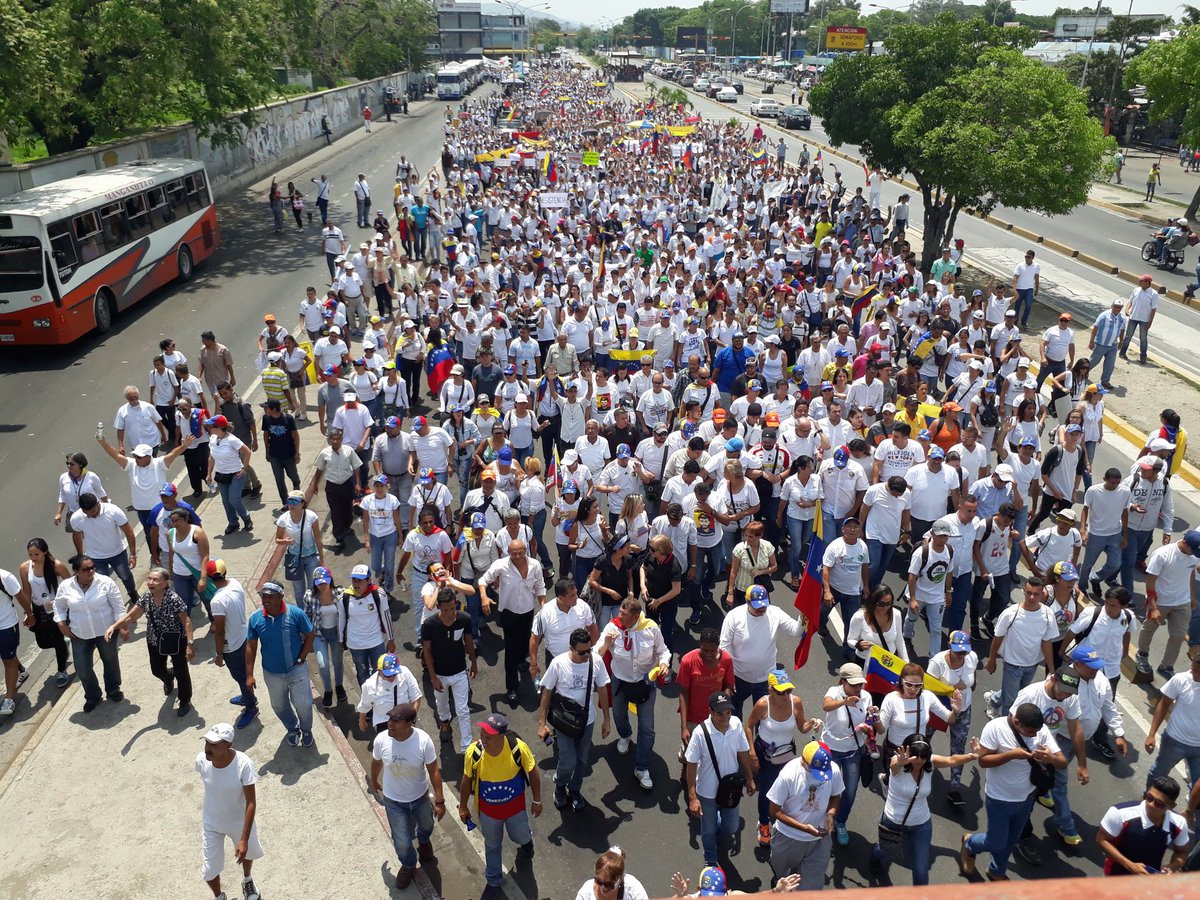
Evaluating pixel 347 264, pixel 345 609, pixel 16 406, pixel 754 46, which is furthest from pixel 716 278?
pixel 754 46

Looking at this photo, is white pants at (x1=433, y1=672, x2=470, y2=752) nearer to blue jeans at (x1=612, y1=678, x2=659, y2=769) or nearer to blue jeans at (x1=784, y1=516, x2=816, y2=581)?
blue jeans at (x1=612, y1=678, x2=659, y2=769)

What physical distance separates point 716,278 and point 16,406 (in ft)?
41.4

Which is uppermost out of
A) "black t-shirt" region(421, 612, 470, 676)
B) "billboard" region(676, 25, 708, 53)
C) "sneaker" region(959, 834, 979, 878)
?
"billboard" region(676, 25, 708, 53)

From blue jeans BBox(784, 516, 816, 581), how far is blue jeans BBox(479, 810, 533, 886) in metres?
4.88

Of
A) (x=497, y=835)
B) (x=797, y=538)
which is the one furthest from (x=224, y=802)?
(x=797, y=538)

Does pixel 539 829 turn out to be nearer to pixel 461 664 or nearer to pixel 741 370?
pixel 461 664

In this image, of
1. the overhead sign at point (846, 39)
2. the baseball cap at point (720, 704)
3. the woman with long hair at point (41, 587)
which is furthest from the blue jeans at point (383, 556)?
the overhead sign at point (846, 39)

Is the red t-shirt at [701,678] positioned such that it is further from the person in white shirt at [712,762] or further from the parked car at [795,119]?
the parked car at [795,119]

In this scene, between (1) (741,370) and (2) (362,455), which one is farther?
(1) (741,370)

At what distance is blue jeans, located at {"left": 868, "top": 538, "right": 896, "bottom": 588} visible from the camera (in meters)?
9.34

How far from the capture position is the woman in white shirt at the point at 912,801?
19.6 feet

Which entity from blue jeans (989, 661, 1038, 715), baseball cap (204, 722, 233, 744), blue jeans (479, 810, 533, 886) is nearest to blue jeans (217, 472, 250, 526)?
baseball cap (204, 722, 233, 744)

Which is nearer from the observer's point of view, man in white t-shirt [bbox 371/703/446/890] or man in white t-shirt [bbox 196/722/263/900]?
man in white t-shirt [bbox 196/722/263/900]

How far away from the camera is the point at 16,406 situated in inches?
616
